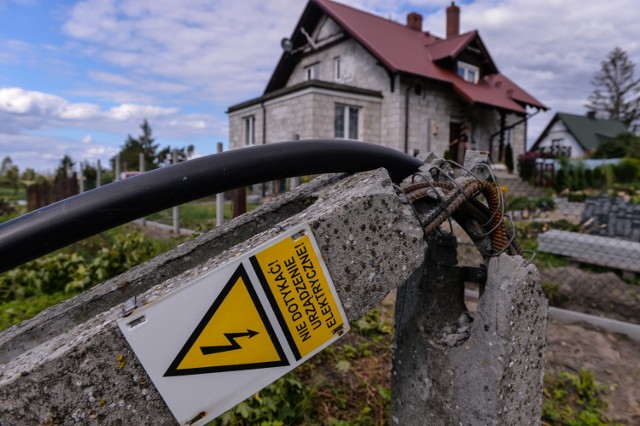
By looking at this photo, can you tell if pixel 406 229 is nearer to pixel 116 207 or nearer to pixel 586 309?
pixel 116 207

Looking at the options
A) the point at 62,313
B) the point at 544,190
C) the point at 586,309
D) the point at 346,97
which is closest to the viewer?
the point at 62,313

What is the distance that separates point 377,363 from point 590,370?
1475 mm

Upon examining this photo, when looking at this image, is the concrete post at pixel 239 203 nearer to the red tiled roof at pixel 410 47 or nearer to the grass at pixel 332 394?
the grass at pixel 332 394

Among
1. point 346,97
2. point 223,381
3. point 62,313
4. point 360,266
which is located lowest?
point 223,381

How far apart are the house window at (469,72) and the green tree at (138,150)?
23.9m

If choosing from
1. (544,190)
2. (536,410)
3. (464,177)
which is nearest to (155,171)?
(464,177)

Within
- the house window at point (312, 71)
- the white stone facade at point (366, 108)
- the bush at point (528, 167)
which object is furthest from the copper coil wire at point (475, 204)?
the house window at point (312, 71)

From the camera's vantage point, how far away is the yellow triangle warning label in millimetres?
909

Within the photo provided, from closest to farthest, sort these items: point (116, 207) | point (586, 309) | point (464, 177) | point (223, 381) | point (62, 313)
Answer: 1. point (116, 207)
2. point (223, 381)
3. point (62, 313)
4. point (464, 177)
5. point (586, 309)

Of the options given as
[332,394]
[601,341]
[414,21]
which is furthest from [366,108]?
[332,394]

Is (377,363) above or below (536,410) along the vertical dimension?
below

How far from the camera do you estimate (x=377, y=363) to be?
288 cm

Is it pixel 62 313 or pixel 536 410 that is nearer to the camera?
pixel 62 313

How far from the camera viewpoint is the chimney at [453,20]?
21.9 m
